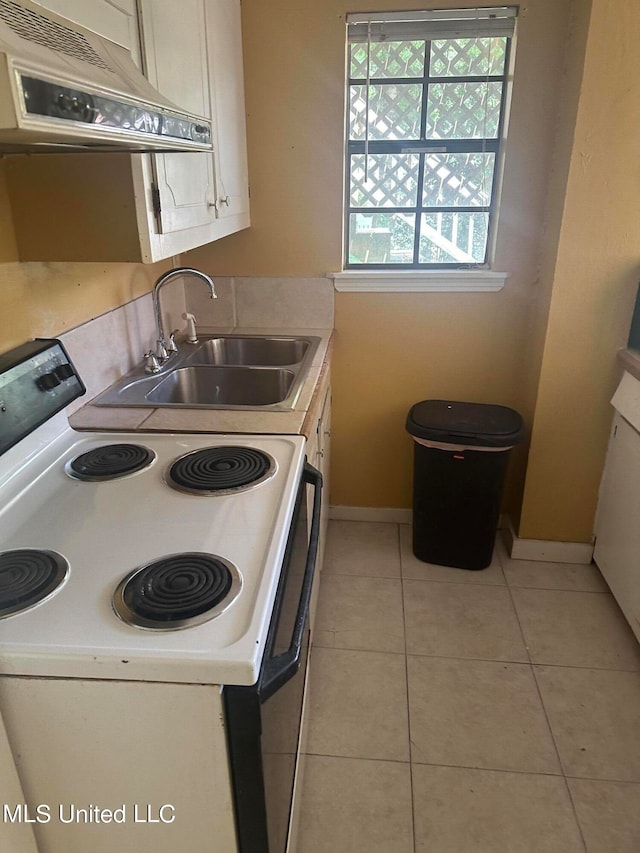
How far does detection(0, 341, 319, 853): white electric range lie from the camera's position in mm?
789

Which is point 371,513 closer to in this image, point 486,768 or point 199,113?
point 486,768

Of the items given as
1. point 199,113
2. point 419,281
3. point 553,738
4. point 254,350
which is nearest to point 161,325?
point 254,350

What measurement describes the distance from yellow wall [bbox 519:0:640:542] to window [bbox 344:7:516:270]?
0.39 metres

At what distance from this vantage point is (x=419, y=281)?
238 centimetres

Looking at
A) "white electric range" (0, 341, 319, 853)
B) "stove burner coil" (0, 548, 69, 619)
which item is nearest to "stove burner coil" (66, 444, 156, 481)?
"white electric range" (0, 341, 319, 853)

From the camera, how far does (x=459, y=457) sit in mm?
2256

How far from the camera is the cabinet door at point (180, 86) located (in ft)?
4.32

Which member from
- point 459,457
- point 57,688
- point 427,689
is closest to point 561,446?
point 459,457

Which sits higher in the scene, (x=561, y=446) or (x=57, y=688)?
(x=57, y=688)

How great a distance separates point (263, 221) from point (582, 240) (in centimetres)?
120

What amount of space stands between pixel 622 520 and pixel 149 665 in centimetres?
189

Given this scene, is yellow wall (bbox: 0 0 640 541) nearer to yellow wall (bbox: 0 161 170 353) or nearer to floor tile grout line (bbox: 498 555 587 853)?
yellow wall (bbox: 0 161 170 353)

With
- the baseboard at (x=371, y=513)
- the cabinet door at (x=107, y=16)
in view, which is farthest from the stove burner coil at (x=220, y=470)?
the baseboard at (x=371, y=513)

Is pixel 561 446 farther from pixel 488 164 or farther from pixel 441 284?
pixel 488 164
